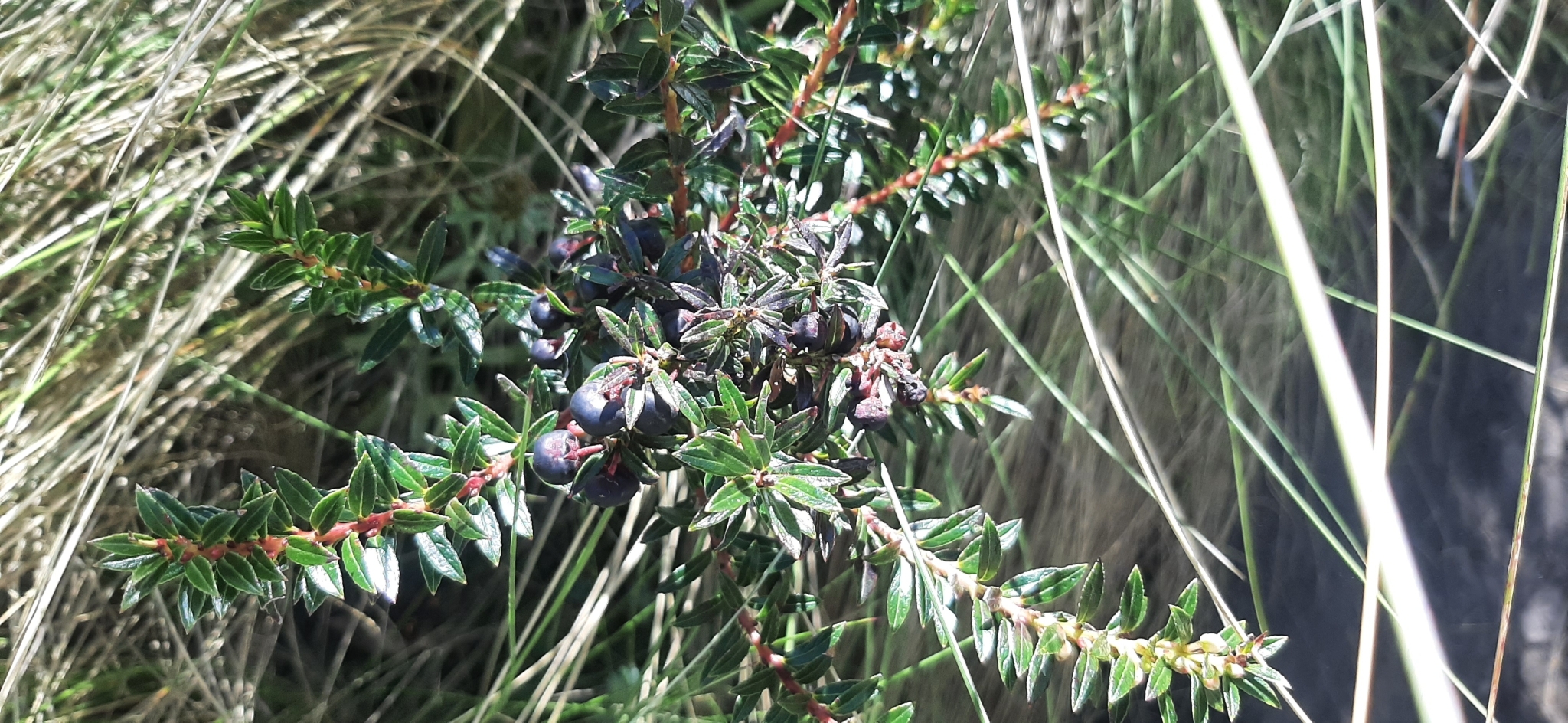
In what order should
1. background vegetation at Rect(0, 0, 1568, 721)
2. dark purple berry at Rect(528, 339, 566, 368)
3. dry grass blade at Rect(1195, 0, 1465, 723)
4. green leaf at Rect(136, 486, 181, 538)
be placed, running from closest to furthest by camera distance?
dry grass blade at Rect(1195, 0, 1465, 723)
green leaf at Rect(136, 486, 181, 538)
dark purple berry at Rect(528, 339, 566, 368)
background vegetation at Rect(0, 0, 1568, 721)

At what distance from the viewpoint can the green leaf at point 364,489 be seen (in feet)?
1.36

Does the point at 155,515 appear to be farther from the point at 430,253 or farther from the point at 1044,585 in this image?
the point at 1044,585

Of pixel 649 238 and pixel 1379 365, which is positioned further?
pixel 649 238

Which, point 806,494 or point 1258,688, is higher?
point 806,494

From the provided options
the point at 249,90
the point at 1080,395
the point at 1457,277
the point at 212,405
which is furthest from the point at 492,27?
the point at 1457,277

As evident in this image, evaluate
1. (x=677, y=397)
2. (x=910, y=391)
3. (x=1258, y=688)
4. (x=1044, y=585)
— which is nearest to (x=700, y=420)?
(x=677, y=397)

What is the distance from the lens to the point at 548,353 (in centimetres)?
49

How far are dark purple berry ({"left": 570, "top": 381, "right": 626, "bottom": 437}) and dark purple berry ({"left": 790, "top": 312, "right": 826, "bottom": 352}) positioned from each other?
Result: 94 millimetres

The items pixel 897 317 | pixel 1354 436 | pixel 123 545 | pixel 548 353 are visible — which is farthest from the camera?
pixel 897 317

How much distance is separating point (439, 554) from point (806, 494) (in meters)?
0.19

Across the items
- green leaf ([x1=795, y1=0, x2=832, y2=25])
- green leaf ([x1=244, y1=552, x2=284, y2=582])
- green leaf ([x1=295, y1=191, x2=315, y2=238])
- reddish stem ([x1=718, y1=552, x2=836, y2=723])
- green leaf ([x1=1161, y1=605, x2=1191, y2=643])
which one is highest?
green leaf ([x1=795, y1=0, x2=832, y2=25])

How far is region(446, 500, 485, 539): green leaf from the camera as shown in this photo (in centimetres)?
43

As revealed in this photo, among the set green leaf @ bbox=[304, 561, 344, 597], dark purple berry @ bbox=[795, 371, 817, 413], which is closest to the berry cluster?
dark purple berry @ bbox=[795, 371, 817, 413]

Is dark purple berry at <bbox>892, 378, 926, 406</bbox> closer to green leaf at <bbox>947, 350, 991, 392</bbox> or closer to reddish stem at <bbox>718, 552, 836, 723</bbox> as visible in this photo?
green leaf at <bbox>947, 350, 991, 392</bbox>
